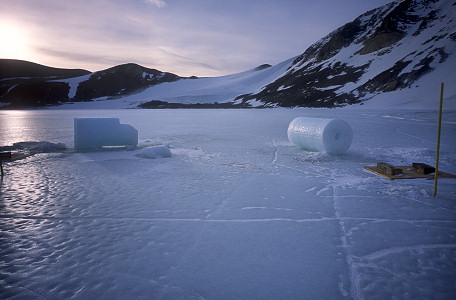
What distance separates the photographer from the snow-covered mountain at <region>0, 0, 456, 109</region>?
48.2 metres

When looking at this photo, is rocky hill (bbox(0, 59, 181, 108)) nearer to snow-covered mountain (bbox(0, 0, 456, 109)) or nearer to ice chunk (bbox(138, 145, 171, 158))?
snow-covered mountain (bbox(0, 0, 456, 109))

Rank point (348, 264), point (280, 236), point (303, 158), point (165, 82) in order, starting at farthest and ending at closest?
point (165, 82) → point (303, 158) → point (280, 236) → point (348, 264)

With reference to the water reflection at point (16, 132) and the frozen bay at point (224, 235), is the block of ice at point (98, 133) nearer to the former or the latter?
the frozen bay at point (224, 235)

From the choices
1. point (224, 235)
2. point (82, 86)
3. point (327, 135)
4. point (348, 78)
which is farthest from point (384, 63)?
point (82, 86)

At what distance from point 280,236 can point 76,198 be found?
373 centimetres

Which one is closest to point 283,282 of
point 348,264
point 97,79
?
point 348,264

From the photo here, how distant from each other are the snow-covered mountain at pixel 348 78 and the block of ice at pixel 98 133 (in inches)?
1512

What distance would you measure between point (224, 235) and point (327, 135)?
592cm

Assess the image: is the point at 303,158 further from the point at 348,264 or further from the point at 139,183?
the point at 348,264

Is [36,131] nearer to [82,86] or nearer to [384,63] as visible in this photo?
[384,63]

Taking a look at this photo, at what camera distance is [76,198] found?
4.96 meters

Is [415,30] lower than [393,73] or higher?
higher

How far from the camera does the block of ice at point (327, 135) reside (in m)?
8.38

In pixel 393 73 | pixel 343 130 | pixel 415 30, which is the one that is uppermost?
pixel 415 30
